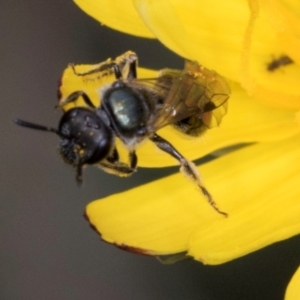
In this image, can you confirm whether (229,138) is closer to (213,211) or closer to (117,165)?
(213,211)

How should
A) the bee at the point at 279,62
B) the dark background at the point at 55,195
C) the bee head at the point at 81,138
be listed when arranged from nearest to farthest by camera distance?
the bee head at the point at 81,138 → the bee at the point at 279,62 → the dark background at the point at 55,195

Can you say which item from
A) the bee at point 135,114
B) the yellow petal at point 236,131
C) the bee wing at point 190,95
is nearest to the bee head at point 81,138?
the bee at point 135,114

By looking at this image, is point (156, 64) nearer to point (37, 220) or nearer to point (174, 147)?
point (37, 220)

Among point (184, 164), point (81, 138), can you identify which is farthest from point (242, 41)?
point (81, 138)

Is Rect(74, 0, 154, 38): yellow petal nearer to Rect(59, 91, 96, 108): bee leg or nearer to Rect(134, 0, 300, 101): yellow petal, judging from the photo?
Rect(134, 0, 300, 101): yellow petal

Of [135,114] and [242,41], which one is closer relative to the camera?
[135,114]

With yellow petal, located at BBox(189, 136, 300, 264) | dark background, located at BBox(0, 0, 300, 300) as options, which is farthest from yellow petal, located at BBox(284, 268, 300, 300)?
dark background, located at BBox(0, 0, 300, 300)

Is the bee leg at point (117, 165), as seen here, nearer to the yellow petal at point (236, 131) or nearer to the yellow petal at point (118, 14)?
the yellow petal at point (236, 131)
